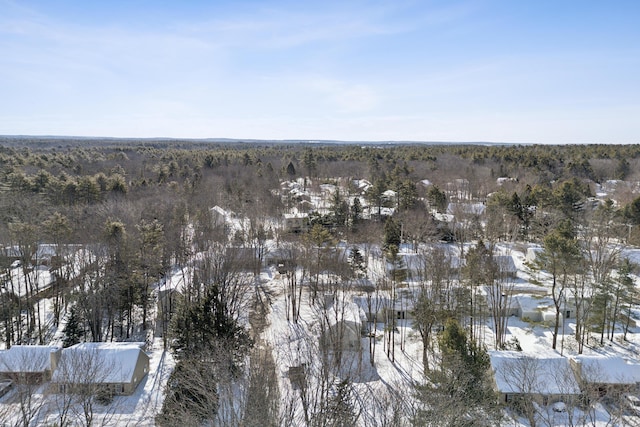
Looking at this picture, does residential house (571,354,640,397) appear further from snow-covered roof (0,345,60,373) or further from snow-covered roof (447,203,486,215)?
snow-covered roof (447,203,486,215)

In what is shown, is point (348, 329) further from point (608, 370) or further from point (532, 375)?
point (608, 370)

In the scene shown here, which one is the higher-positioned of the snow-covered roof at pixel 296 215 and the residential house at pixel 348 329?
the snow-covered roof at pixel 296 215

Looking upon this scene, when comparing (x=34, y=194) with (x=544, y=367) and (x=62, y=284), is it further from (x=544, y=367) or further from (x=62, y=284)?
(x=544, y=367)

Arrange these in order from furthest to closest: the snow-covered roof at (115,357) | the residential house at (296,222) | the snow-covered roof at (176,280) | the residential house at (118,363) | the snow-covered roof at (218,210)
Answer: the snow-covered roof at (218,210) < the residential house at (296,222) < the snow-covered roof at (176,280) < the snow-covered roof at (115,357) < the residential house at (118,363)

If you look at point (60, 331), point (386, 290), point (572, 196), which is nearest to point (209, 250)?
point (60, 331)

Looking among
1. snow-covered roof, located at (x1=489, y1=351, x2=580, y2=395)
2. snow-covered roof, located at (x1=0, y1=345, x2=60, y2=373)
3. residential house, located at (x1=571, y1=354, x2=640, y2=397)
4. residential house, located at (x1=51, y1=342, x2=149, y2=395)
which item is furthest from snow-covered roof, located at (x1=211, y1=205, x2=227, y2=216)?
residential house, located at (x1=571, y1=354, x2=640, y2=397)

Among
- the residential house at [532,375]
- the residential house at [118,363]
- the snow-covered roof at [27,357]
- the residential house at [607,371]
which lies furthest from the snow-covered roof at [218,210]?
the residential house at [607,371]

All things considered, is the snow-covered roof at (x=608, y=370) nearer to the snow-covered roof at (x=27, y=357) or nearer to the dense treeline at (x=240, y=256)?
the dense treeline at (x=240, y=256)
